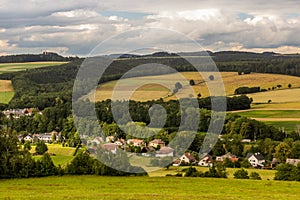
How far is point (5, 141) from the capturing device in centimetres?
3175

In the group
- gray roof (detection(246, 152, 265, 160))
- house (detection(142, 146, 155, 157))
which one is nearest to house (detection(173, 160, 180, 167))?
house (detection(142, 146, 155, 157))

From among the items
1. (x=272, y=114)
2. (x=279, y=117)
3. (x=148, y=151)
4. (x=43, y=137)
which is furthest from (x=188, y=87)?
(x=148, y=151)

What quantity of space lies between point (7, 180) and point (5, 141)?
3.56 meters

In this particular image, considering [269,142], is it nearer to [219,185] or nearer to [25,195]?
[219,185]

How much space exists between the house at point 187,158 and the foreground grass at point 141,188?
45.1 feet

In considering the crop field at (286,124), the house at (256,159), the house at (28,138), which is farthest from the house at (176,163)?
the house at (28,138)

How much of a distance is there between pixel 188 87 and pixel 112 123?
17832 mm

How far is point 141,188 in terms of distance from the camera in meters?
24.3

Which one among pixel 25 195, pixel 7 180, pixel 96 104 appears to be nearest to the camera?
pixel 25 195

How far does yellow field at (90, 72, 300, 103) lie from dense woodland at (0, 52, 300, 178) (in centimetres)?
181

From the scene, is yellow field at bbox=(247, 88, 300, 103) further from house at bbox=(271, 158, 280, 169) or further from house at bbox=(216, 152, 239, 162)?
house at bbox=(271, 158, 280, 169)

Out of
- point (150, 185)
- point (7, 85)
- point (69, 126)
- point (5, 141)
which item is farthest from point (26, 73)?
point (150, 185)

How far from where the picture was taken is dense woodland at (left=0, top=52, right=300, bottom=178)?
30875 mm

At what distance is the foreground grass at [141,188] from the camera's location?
2084 cm
